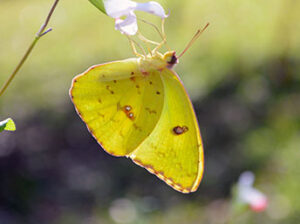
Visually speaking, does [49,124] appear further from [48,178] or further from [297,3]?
[297,3]

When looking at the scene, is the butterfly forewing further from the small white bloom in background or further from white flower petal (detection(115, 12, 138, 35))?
the small white bloom in background

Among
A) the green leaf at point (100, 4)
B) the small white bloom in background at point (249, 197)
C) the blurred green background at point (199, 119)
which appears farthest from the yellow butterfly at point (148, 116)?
the blurred green background at point (199, 119)

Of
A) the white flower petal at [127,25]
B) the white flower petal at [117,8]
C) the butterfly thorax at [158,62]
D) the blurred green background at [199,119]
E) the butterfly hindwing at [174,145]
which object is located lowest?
the blurred green background at [199,119]

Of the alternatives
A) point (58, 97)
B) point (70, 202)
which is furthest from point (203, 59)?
point (70, 202)

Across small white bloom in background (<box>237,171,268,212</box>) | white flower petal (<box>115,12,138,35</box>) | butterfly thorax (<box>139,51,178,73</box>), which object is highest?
white flower petal (<box>115,12,138,35</box>)

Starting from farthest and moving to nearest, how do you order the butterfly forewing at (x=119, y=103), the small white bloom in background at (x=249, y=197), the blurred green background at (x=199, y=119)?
the blurred green background at (x=199, y=119) < the small white bloom in background at (x=249, y=197) < the butterfly forewing at (x=119, y=103)

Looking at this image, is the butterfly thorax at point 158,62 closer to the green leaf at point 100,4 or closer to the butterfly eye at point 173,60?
the butterfly eye at point 173,60

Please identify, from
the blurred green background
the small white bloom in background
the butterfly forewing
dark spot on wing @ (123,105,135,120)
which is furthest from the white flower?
the blurred green background
